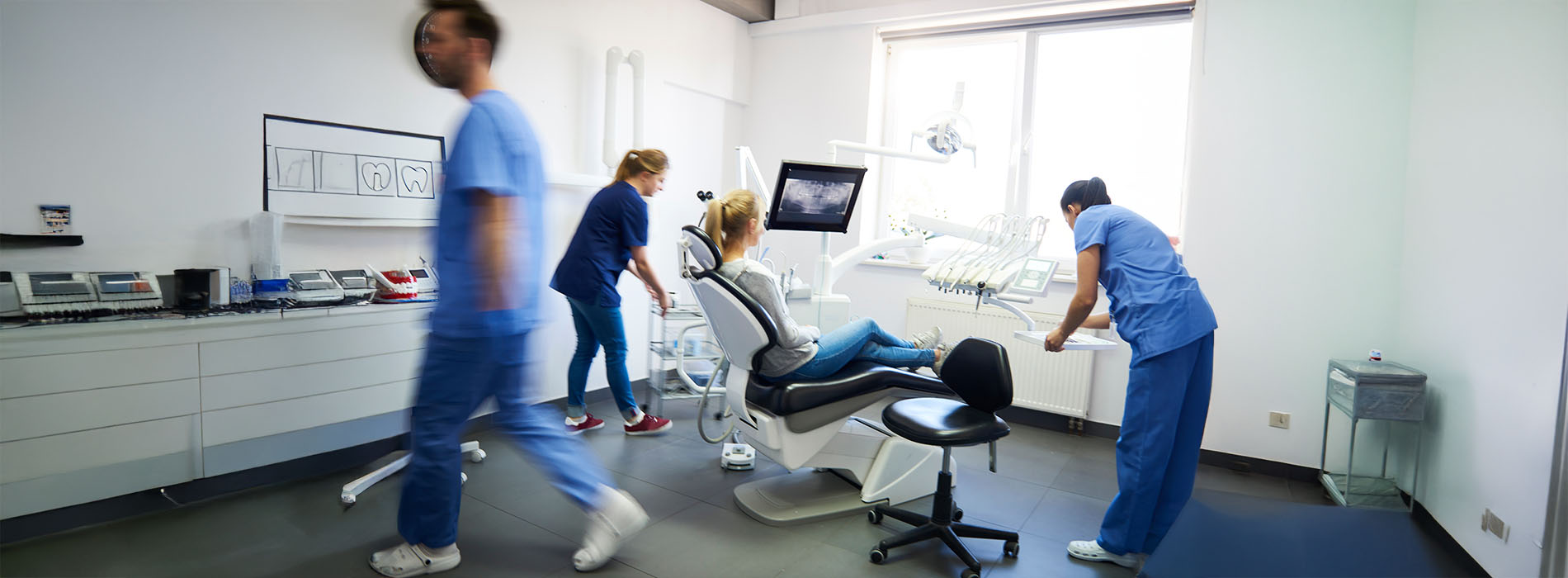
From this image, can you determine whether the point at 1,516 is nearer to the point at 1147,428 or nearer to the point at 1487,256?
the point at 1147,428

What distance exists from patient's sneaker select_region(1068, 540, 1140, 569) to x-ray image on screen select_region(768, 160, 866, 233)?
1.50m

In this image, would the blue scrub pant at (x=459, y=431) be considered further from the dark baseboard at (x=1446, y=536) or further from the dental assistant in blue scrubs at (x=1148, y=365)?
the dark baseboard at (x=1446, y=536)

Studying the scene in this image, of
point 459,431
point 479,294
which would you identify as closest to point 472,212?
point 479,294

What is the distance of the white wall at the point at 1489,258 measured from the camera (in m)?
1.97

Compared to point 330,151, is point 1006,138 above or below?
above

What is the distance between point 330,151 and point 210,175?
0.41 meters

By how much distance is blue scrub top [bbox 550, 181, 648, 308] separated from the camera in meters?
3.10

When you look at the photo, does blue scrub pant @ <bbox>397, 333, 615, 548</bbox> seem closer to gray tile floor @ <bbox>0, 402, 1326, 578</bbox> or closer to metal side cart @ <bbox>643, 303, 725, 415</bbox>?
gray tile floor @ <bbox>0, 402, 1326, 578</bbox>

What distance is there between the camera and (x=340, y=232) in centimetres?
294

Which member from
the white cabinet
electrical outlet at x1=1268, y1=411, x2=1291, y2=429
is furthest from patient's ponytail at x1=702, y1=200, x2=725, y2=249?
electrical outlet at x1=1268, y1=411, x2=1291, y2=429

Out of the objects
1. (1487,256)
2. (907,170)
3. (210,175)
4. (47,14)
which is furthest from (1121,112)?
(47,14)

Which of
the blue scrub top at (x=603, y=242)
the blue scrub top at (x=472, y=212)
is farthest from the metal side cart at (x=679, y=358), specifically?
the blue scrub top at (x=472, y=212)

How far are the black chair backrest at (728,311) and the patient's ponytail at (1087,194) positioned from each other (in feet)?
3.83

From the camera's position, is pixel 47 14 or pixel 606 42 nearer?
pixel 47 14
